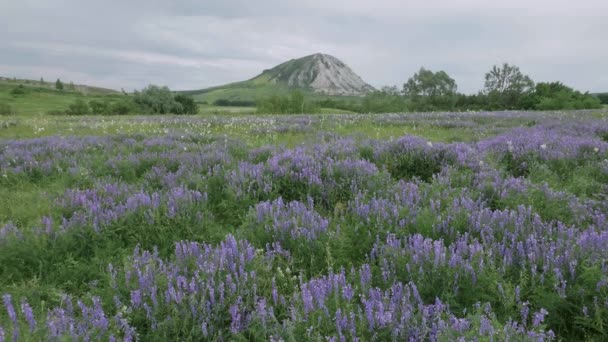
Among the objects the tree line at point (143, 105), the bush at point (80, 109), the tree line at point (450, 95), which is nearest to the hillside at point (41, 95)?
the bush at point (80, 109)

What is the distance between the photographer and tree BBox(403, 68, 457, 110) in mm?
106188

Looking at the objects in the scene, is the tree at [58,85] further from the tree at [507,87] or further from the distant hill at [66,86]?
the tree at [507,87]

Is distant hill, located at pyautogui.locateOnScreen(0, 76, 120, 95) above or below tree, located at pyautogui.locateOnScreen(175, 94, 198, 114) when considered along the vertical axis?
above

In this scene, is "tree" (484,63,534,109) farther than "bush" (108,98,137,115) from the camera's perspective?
Yes

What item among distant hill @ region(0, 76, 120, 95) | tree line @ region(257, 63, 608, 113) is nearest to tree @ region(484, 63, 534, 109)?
tree line @ region(257, 63, 608, 113)

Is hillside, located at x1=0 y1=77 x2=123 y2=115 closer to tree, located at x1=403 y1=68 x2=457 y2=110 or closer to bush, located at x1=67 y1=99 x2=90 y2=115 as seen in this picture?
bush, located at x1=67 y1=99 x2=90 y2=115

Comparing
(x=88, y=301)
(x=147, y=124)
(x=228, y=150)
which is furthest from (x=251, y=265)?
(x=147, y=124)

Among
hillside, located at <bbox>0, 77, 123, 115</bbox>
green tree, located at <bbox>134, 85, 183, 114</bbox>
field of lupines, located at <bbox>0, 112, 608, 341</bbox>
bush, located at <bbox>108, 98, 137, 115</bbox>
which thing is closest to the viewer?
field of lupines, located at <bbox>0, 112, 608, 341</bbox>

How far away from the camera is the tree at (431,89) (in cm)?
10619

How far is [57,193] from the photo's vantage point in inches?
186

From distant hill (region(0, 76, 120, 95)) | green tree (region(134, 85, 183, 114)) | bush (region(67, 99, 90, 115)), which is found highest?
distant hill (region(0, 76, 120, 95))

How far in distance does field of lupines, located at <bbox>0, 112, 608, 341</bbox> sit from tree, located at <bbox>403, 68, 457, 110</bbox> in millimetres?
106041

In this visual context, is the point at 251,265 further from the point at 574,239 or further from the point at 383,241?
the point at 574,239

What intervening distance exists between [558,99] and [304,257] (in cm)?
6391
